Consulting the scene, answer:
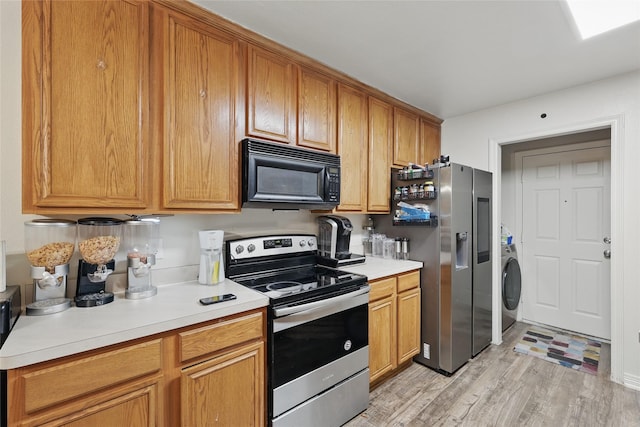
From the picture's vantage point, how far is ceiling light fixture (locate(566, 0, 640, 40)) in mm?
1582

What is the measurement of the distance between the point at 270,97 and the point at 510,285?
3295mm

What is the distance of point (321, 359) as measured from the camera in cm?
170

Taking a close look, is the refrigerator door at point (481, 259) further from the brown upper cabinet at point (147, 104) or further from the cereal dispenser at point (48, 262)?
the cereal dispenser at point (48, 262)

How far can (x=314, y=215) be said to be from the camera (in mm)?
2512

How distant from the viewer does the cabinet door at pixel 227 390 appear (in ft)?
4.15

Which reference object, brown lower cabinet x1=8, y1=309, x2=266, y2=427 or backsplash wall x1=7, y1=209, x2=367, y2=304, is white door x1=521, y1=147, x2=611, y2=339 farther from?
brown lower cabinet x1=8, y1=309, x2=266, y2=427

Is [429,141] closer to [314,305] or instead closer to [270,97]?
[270,97]

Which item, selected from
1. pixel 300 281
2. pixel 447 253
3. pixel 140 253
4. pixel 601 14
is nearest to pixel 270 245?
pixel 300 281

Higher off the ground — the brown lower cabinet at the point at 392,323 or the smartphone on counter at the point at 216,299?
the smartphone on counter at the point at 216,299

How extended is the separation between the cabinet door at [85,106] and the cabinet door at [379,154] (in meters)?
1.72

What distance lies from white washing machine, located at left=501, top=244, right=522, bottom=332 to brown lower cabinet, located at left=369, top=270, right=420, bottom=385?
1346 mm

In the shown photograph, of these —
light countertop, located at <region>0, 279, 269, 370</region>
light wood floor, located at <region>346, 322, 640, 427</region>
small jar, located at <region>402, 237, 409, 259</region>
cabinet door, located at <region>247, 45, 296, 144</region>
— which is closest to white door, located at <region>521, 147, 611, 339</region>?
light wood floor, located at <region>346, 322, 640, 427</region>

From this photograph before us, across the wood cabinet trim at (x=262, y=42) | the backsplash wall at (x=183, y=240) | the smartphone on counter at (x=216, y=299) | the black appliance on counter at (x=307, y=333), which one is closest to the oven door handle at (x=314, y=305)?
the black appliance on counter at (x=307, y=333)

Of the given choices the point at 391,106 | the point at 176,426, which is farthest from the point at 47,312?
the point at 391,106
